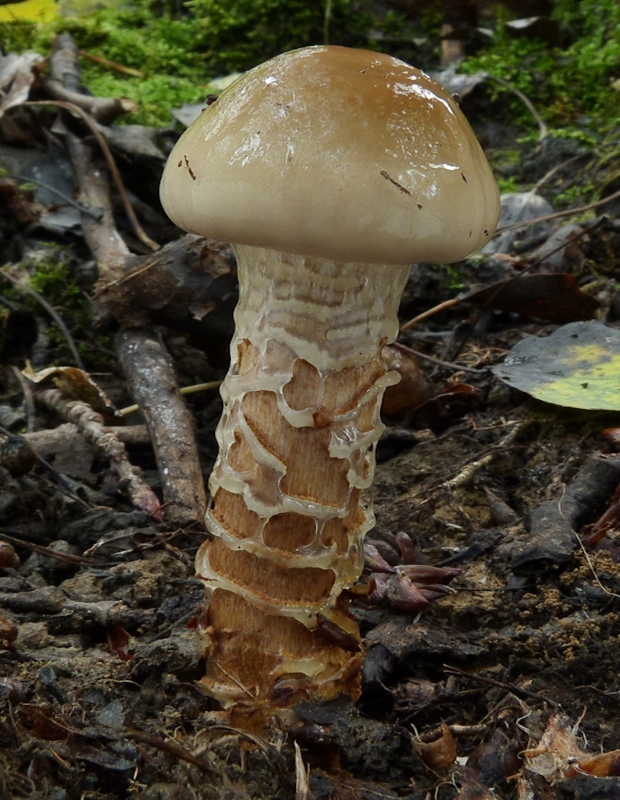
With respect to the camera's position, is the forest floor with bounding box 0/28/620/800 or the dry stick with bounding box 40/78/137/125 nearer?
the forest floor with bounding box 0/28/620/800

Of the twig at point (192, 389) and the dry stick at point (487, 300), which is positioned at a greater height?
the dry stick at point (487, 300)

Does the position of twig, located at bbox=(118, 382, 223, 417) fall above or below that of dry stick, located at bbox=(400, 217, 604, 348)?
below

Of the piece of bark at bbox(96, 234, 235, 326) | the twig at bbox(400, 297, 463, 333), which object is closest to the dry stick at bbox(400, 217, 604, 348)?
the twig at bbox(400, 297, 463, 333)

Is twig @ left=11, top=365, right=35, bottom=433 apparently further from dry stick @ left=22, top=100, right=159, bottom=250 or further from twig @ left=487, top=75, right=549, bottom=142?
twig @ left=487, top=75, right=549, bottom=142

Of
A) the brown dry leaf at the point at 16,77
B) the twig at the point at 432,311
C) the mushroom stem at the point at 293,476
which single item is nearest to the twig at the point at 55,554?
the mushroom stem at the point at 293,476

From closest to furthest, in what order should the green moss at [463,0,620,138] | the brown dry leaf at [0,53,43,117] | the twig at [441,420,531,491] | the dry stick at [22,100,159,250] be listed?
the twig at [441,420,531,491] → the dry stick at [22,100,159,250] → the brown dry leaf at [0,53,43,117] → the green moss at [463,0,620,138]

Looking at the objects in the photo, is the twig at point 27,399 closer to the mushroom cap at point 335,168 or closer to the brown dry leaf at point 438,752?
the mushroom cap at point 335,168

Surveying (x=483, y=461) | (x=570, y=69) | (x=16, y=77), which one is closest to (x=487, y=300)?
(x=483, y=461)
